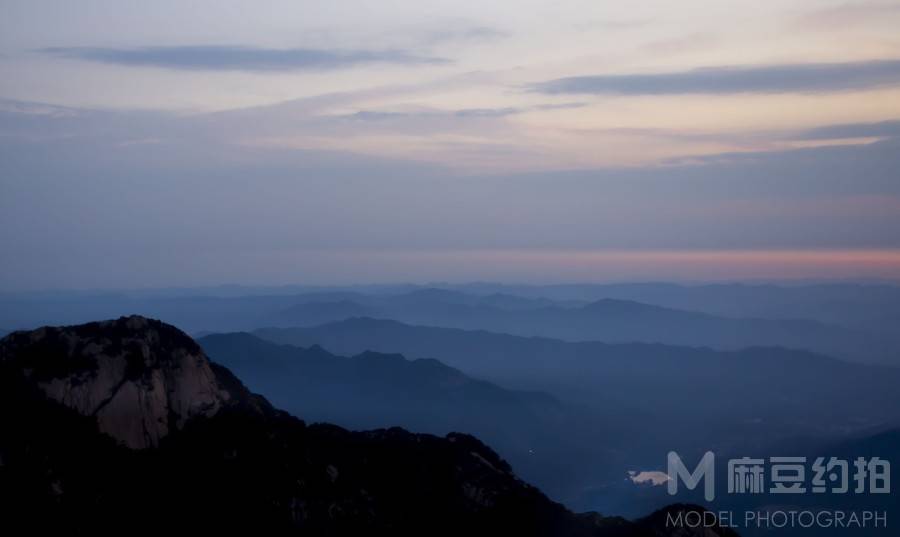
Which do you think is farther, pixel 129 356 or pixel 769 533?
pixel 769 533

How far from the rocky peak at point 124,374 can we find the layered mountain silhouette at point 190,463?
7cm

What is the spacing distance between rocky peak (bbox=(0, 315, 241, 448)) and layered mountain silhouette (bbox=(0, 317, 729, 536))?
7 centimetres

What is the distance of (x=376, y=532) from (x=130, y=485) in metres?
12.5

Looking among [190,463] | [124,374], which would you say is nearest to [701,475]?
[190,463]

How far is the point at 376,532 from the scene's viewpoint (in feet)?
148

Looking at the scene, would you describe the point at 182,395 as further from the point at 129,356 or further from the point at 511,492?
the point at 511,492

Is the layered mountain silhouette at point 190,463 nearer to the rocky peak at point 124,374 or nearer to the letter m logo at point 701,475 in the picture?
the rocky peak at point 124,374

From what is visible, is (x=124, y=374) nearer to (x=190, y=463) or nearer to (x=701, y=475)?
(x=190, y=463)

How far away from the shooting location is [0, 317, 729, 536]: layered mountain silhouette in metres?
42.2

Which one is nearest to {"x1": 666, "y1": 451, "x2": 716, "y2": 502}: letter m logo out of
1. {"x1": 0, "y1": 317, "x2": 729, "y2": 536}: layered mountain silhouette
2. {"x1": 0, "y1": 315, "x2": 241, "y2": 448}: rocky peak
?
{"x1": 0, "y1": 317, "x2": 729, "y2": 536}: layered mountain silhouette

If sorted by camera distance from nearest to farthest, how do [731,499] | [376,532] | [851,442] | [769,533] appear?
[376,532] → [769,533] → [731,499] → [851,442]

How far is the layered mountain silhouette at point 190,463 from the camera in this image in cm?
4225

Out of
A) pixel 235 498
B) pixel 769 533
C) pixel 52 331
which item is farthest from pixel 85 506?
pixel 769 533

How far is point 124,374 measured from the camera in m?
47.0
